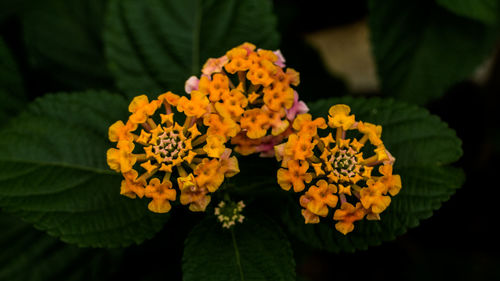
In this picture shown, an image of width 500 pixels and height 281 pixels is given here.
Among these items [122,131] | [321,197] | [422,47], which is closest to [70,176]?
[122,131]

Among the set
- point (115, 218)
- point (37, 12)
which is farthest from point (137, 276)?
point (37, 12)

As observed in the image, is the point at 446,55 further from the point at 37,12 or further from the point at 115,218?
the point at 37,12

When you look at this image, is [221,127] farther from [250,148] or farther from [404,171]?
[404,171]

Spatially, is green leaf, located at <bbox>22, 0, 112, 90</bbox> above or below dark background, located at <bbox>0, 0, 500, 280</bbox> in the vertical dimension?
above

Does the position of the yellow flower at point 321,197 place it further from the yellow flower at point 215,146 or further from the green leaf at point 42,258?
the green leaf at point 42,258

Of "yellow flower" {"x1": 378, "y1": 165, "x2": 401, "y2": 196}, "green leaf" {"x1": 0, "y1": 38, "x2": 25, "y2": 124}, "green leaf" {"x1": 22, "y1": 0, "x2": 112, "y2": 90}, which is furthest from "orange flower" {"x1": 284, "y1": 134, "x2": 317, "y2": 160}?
"green leaf" {"x1": 22, "y1": 0, "x2": 112, "y2": 90}

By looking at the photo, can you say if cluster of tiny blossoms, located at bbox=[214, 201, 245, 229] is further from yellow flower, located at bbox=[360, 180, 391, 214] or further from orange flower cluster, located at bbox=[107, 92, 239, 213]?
yellow flower, located at bbox=[360, 180, 391, 214]
